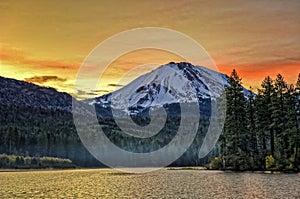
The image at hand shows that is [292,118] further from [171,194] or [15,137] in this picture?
[15,137]

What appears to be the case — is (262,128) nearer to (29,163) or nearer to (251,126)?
(251,126)

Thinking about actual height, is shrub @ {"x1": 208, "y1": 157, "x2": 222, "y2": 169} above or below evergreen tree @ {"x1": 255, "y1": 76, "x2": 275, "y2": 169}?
below

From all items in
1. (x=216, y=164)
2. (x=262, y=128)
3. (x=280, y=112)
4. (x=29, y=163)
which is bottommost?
(x=216, y=164)

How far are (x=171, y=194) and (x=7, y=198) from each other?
15865 millimetres

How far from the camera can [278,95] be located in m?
86.6

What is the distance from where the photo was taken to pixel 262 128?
90562 mm

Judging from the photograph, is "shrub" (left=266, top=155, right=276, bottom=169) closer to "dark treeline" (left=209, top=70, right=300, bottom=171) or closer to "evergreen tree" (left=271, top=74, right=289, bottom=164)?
"dark treeline" (left=209, top=70, right=300, bottom=171)

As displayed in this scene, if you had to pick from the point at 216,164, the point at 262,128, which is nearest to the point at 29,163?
the point at 216,164

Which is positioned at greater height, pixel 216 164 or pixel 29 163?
pixel 29 163

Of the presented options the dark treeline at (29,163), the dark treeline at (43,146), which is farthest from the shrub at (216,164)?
the dark treeline at (43,146)

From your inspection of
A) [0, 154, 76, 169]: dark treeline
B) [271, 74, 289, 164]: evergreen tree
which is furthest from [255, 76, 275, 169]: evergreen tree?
[0, 154, 76, 169]: dark treeline

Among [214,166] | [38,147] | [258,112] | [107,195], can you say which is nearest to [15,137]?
[38,147]

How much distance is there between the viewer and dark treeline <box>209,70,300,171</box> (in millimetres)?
81938

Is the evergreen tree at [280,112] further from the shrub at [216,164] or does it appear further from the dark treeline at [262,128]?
the shrub at [216,164]
